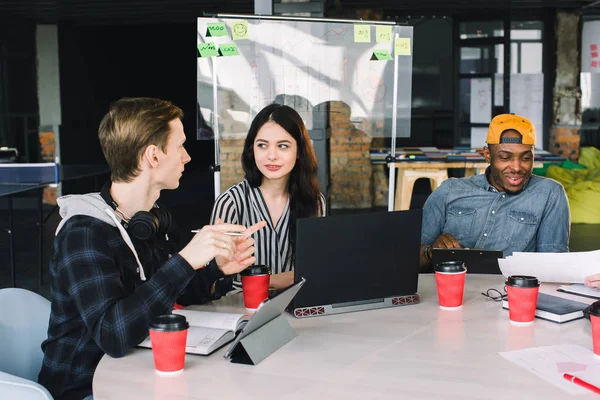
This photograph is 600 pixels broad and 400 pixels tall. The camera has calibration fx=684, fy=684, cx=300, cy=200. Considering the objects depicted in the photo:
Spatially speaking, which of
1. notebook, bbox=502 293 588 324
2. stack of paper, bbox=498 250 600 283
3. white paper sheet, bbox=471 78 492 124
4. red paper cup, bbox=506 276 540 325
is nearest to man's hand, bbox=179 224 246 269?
red paper cup, bbox=506 276 540 325

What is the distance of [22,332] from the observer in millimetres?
1922

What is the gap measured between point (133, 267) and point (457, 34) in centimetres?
971

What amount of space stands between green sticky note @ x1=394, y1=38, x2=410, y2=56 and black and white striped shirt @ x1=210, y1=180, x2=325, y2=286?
8.40 ft

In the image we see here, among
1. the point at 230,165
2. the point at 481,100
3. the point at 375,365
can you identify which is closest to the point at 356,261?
the point at 375,365

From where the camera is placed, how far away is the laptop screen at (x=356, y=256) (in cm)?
191

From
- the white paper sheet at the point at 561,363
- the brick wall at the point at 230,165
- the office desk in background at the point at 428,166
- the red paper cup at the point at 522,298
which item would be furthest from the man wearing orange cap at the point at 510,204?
the office desk in background at the point at 428,166

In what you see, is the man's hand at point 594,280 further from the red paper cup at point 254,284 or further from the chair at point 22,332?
the chair at point 22,332

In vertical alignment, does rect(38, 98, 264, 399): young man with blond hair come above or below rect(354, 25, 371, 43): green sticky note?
below

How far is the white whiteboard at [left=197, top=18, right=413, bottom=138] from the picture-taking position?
4.92 m

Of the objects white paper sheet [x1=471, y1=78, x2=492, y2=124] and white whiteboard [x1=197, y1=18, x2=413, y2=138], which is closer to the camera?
white whiteboard [x1=197, y1=18, x2=413, y2=138]

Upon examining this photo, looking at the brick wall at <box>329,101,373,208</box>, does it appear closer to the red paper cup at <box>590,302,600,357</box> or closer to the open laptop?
the open laptop

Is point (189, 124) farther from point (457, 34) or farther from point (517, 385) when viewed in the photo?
point (517, 385)

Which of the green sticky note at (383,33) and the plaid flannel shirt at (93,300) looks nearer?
the plaid flannel shirt at (93,300)

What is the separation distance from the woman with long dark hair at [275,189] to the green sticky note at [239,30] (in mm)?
1966
